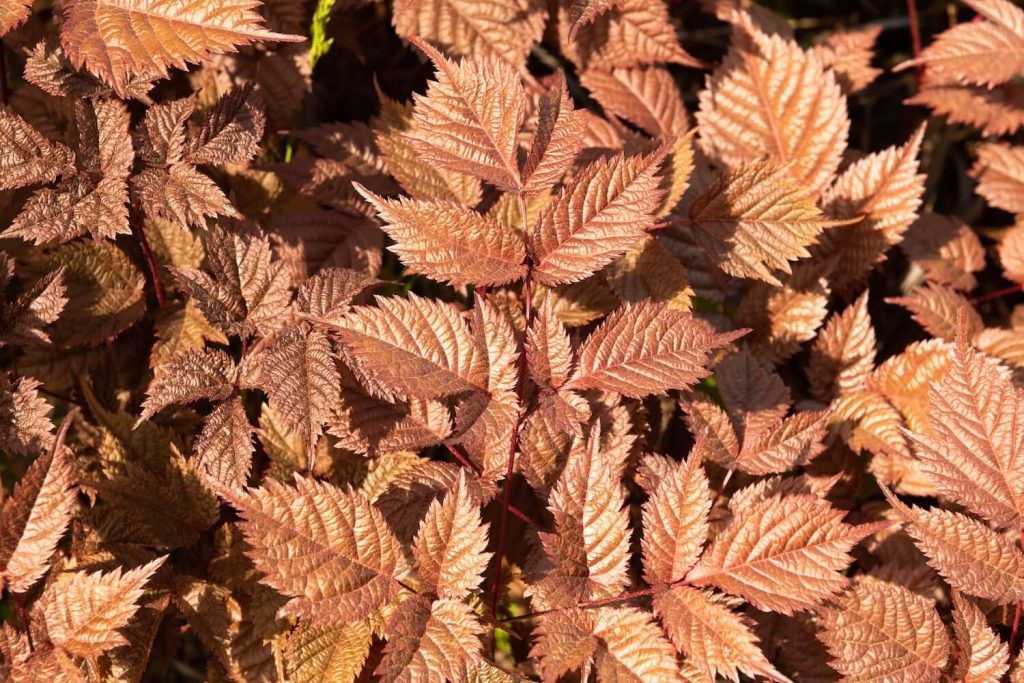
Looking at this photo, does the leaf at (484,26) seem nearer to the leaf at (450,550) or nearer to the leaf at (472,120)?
the leaf at (472,120)

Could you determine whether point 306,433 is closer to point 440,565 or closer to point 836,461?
point 440,565

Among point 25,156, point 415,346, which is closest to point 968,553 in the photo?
point 415,346

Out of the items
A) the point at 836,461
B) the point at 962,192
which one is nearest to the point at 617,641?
the point at 836,461

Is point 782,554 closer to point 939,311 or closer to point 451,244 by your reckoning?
point 451,244

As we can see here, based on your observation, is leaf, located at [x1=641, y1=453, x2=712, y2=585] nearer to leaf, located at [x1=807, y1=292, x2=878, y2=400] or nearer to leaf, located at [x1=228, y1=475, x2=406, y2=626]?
leaf, located at [x1=228, y1=475, x2=406, y2=626]

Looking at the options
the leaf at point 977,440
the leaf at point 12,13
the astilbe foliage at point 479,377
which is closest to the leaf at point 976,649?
the astilbe foliage at point 479,377

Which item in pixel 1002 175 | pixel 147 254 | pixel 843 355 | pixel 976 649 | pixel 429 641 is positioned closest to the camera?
pixel 429 641

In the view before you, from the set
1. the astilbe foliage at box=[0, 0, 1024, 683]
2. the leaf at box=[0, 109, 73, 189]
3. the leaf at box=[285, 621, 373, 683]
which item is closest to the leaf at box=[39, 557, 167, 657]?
the astilbe foliage at box=[0, 0, 1024, 683]
